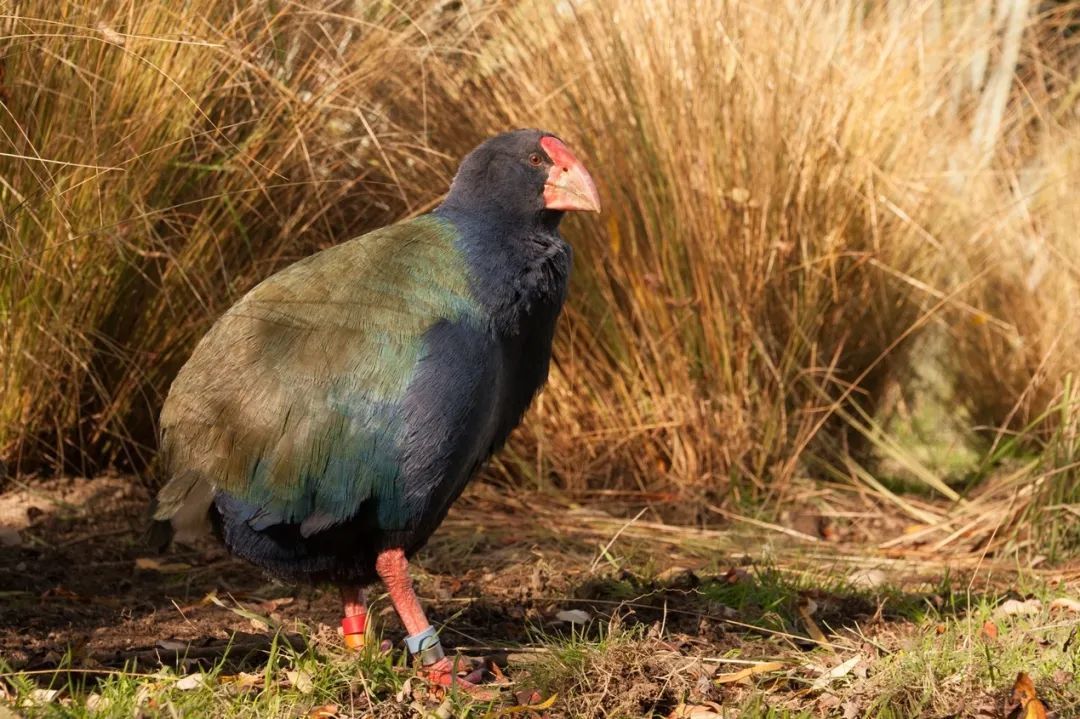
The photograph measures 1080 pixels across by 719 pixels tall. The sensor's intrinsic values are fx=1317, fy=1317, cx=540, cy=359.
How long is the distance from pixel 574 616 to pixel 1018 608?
98 centimetres

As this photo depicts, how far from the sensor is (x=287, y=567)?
2.55 metres

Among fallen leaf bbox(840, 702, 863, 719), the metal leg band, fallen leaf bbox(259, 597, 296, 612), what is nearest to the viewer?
fallen leaf bbox(840, 702, 863, 719)

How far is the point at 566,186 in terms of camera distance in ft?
9.20

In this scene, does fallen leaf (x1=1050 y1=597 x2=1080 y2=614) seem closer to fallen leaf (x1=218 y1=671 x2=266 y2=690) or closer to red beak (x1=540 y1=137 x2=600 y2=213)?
red beak (x1=540 y1=137 x2=600 y2=213)

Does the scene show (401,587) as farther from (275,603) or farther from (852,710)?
(852,710)

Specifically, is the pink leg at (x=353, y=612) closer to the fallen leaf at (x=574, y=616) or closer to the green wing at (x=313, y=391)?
the green wing at (x=313, y=391)

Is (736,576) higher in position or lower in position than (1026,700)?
lower

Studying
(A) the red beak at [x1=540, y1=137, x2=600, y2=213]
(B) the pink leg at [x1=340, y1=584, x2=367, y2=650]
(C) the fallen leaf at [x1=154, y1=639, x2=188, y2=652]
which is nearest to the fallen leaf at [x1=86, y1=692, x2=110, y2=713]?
(C) the fallen leaf at [x1=154, y1=639, x2=188, y2=652]

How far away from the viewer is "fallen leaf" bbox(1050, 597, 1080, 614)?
9.53 ft

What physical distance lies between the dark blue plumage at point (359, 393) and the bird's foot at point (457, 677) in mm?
239

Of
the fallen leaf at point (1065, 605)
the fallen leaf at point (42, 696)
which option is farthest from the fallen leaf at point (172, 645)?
the fallen leaf at point (1065, 605)

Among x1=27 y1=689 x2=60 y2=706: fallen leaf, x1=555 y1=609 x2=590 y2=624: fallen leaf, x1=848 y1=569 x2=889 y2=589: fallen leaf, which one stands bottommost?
x1=848 y1=569 x2=889 y2=589: fallen leaf

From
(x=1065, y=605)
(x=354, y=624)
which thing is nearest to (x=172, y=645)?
(x=354, y=624)

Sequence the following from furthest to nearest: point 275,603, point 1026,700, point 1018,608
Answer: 1. point 275,603
2. point 1018,608
3. point 1026,700
